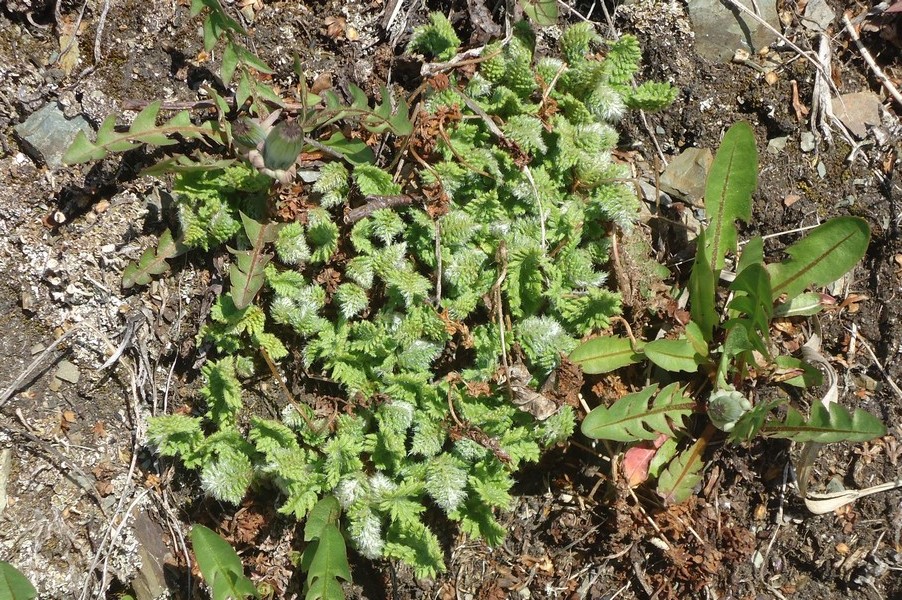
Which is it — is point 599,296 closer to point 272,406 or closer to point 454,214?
point 454,214

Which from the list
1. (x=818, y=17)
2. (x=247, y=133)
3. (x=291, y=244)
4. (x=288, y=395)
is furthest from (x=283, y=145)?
(x=818, y=17)

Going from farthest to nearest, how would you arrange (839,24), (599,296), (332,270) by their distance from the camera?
1. (839,24)
2. (332,270)
3. (599,296)

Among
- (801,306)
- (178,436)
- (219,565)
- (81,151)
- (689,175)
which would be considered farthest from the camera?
(689,175)

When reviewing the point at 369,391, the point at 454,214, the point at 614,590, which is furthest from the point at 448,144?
the point at 614,590

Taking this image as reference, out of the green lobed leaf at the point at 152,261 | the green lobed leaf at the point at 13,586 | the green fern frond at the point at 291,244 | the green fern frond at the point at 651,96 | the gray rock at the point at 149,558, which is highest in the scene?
the green fern frond at the point at 651,96

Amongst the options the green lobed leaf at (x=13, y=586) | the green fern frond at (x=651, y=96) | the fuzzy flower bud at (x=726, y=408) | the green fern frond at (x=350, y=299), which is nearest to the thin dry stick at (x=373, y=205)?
the green fern frond at (x=350, y=299)

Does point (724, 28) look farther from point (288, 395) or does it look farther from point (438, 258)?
point (288, 395)

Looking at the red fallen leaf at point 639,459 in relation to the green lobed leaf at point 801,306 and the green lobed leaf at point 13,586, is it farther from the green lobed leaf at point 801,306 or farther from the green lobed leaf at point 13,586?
the green lobed leaf at point 13,586
